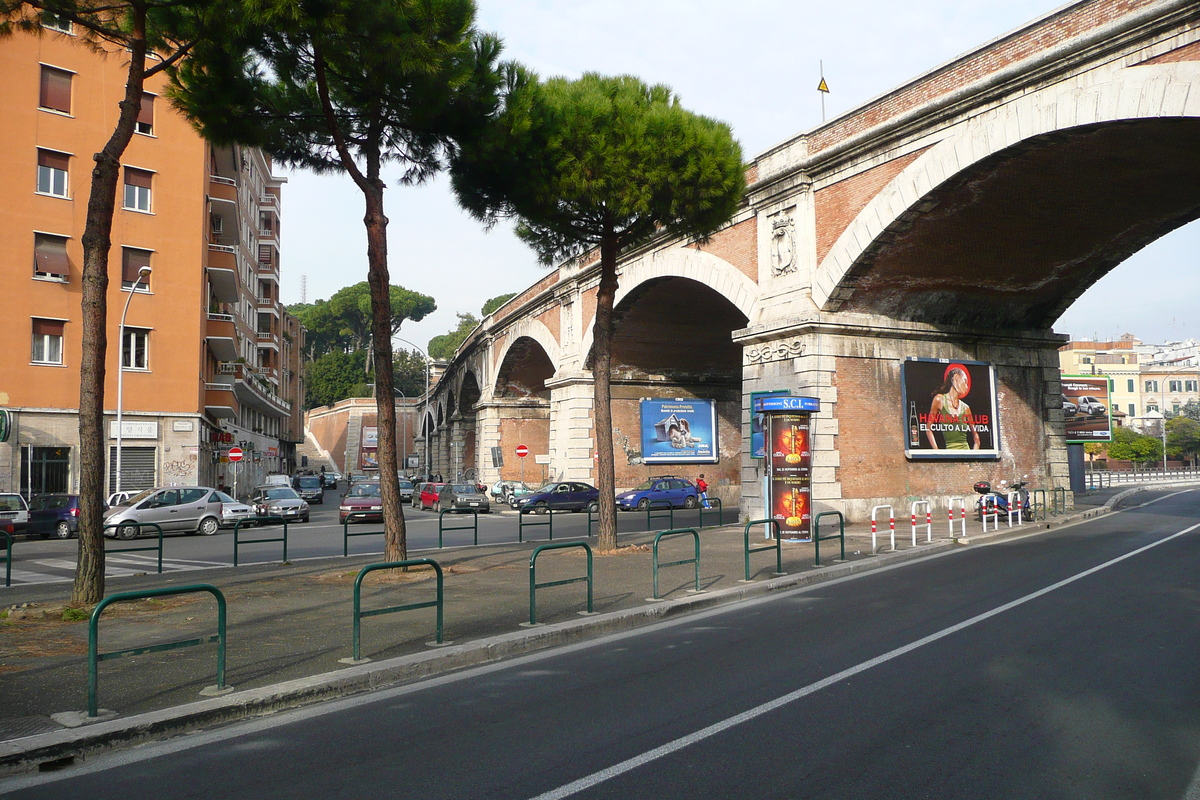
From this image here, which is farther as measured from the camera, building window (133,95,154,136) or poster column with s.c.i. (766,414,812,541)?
building window (133,95,154,136)

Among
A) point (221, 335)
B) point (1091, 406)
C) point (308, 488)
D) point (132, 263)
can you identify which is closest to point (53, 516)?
point (132, 263)

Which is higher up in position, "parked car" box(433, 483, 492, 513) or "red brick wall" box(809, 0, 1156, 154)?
"red brick wall" box(809, 0, 1156, 154)

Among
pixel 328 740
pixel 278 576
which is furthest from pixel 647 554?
pixel 328 740

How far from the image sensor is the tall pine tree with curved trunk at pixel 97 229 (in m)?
9.68

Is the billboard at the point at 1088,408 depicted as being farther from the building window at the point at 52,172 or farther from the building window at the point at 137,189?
the building window at the point at 52,172

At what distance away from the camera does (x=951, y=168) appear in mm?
17172

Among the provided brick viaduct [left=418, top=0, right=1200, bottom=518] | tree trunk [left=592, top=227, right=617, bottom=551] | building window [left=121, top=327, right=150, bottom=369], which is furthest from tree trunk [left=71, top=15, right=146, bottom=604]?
building window [left=121, top=327, right=150, bottom=369]

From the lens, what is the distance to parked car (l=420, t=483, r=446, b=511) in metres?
36.7

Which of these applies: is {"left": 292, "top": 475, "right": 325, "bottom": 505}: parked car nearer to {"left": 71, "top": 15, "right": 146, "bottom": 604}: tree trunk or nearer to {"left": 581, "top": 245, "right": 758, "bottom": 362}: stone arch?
{"left": 581, "top": 245, "right": 758, "bottom": 362}: stone arch

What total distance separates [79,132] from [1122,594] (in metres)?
33.6

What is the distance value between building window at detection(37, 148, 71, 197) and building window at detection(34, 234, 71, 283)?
1.55 metres

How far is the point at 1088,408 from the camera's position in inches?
1693

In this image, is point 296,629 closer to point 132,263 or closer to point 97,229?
point 97,229

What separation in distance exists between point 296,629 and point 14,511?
18725 millimetres
